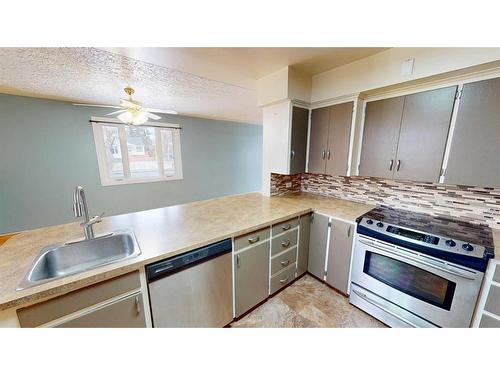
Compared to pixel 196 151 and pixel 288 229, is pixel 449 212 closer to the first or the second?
pixel 288 229

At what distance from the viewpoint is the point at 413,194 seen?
72.7 inches

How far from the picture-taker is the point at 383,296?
157cm

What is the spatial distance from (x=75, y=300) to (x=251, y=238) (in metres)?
1.08

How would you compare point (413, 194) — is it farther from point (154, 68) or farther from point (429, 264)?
point (154, 68)

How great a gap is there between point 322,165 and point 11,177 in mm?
4506

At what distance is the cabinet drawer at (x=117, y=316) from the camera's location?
928mm

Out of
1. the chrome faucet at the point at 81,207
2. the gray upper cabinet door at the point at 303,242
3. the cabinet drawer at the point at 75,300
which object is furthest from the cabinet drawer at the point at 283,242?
the chrome faucet at the point at 81,207

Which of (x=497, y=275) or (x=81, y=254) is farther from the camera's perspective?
(x=81, y=254)

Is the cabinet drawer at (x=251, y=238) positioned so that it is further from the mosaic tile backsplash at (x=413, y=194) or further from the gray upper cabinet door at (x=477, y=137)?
the gray upper cabinet door at (x=477, y=137)

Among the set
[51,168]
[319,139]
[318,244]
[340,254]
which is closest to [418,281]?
[340,254]

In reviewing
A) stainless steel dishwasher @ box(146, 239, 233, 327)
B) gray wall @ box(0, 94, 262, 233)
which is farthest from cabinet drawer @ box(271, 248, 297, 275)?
gray wall @ box(0, 94, 262, 233)

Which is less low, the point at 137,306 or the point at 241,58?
the point at 241,58

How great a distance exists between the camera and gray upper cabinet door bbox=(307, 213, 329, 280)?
76.5 inches
